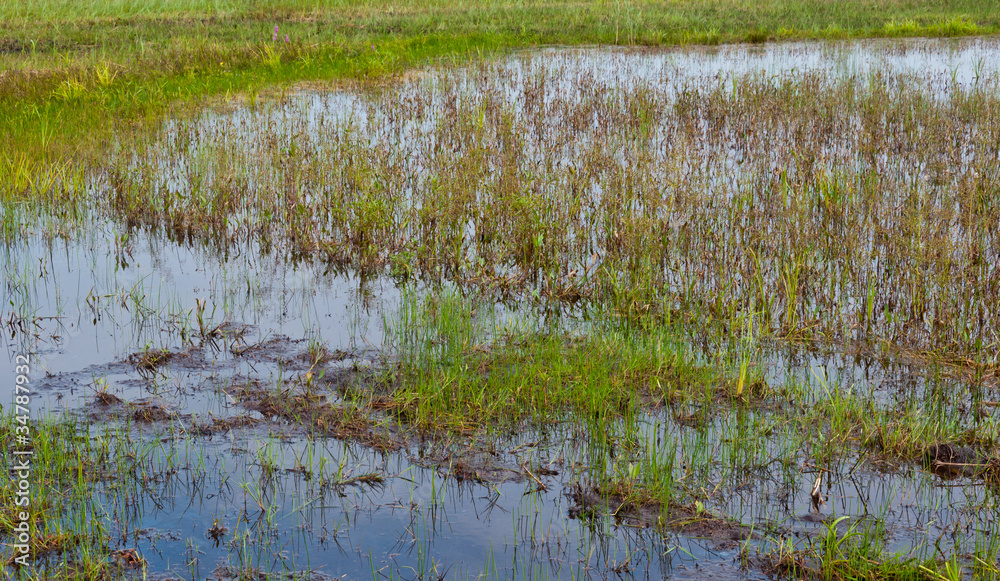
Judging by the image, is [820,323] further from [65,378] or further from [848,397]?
[65,378]

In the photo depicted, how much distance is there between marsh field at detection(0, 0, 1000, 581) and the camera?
3160mm

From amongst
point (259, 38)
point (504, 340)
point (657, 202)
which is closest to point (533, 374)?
point (504, 340)

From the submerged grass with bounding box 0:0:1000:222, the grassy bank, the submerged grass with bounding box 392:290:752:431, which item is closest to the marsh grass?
the submerged grass with bounding box 392:290:752:431

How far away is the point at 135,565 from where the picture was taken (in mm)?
2932

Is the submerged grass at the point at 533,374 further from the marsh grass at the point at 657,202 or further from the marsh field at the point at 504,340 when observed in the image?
the marsh grass at the point at 657,202

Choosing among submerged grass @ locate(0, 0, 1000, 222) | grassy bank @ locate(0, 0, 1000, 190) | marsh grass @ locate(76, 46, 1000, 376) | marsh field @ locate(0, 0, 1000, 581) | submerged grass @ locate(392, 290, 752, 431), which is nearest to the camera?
marsh field @ locate(0, 0, 1000, 581)

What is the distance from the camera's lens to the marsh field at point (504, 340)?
3160 mm

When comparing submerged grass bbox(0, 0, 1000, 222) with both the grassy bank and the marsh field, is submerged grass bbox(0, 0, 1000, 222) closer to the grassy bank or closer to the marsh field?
the grassy bank

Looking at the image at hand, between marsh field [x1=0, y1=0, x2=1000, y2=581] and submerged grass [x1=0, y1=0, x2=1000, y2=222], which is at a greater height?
Result: submerged grass [x1=0, y1=0, x2=1000, y2=222]

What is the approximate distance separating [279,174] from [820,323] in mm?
5303

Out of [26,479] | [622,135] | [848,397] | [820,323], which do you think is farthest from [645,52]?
[26,479]

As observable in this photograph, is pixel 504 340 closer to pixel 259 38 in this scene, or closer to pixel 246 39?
pixel 246 39

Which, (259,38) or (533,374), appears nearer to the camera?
(533,374)

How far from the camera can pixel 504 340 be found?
192 inches
